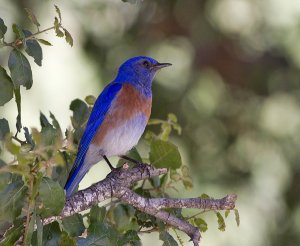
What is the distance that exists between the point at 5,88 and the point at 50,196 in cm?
64

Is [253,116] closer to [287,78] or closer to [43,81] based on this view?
[287,78]

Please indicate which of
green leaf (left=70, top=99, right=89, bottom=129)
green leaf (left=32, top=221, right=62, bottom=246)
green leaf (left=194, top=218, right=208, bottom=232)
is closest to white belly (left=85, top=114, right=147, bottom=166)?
green leaf (left=70, top=99, right=89, bottom=129)

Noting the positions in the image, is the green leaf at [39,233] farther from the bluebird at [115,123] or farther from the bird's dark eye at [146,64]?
the bird's dark eye at [146,64]

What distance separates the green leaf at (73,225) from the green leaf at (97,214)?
60 mm

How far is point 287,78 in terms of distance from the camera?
684 cm

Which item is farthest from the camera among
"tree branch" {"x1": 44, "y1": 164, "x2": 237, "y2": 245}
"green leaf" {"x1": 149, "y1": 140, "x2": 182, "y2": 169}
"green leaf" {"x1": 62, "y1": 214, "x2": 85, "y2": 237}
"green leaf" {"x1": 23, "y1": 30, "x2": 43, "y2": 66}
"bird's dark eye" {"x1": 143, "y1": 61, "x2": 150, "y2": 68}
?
"bird's dark eye" {"x1": 143, "y1": 61, "x2": 150, "y2": 68}

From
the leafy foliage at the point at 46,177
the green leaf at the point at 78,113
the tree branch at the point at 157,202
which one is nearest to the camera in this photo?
the leafy foliage at the point at 46,177

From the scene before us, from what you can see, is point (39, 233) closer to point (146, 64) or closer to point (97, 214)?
point (97, 214)

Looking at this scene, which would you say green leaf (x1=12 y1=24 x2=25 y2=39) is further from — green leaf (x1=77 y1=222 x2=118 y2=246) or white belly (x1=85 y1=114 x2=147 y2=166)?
white belly (x1=85 y1=114 x2=147 y2=166)

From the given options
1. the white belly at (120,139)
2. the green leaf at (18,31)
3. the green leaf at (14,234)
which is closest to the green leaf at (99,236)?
the green leaf at (14,234)

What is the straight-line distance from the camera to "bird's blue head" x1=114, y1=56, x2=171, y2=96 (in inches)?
215

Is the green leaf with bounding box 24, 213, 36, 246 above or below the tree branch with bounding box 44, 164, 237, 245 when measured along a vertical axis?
below

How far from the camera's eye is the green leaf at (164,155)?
385 centimetres

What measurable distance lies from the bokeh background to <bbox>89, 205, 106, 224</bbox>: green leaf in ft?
8.92
